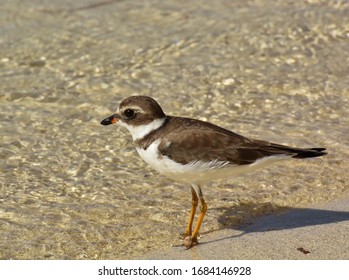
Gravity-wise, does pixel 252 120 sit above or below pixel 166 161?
below

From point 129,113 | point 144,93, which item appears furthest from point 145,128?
point 144,93

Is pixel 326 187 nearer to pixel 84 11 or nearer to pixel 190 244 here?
pixel 190 244

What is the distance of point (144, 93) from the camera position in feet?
33.6

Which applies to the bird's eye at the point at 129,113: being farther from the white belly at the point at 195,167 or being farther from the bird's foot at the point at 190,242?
the bird's foot at the point at 190,242

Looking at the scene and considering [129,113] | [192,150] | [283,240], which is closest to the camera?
[283,240]

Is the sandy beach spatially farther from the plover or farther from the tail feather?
the tail feather

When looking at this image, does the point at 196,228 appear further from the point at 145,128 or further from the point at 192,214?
the point at 145,128

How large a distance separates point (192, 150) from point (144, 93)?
3.77m

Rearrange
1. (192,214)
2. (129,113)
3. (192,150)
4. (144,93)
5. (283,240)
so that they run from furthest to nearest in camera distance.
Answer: (144,93) → (129,113) → (192,214) → (192,150) → (283,240)

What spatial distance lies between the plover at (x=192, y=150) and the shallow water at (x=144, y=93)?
21.8 inches

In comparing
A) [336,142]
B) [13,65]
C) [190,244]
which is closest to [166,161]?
[190,244]

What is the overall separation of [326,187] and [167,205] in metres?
1.59

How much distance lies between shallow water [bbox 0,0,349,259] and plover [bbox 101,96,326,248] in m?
0.55

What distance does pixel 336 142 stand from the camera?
335 inches
